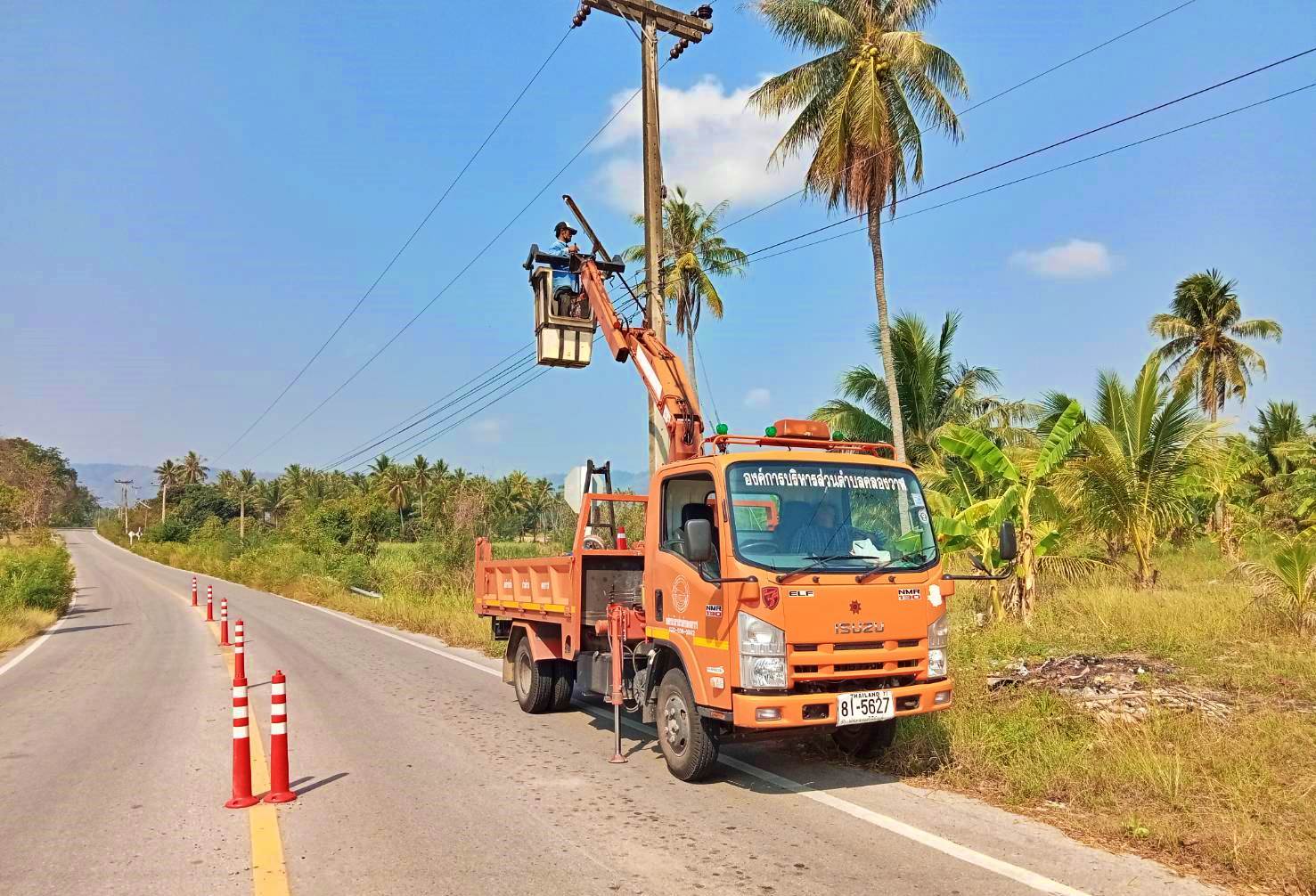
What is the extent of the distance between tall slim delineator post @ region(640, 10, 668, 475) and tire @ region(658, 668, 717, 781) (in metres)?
5.89

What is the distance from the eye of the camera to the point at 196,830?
560 cm

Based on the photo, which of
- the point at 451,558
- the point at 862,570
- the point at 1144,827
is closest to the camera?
the point at 1144,827

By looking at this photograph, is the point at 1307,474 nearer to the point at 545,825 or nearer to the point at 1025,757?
the point at 1025,757

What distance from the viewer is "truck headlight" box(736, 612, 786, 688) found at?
5.94 meters

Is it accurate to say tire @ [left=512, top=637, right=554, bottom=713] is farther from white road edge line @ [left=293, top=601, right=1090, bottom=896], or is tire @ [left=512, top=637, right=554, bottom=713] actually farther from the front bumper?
the front bumper

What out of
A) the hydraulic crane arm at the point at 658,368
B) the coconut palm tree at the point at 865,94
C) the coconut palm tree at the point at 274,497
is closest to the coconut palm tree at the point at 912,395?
the coconut palm tree at the point at 865,94

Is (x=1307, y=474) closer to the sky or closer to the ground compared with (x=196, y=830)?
closer to the sky

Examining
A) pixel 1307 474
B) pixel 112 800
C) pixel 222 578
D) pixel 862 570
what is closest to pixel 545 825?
pixel 862 570

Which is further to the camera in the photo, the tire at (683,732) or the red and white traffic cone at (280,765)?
the tire at (683,732)

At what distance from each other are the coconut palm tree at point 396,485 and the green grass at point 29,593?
59772 millimetres

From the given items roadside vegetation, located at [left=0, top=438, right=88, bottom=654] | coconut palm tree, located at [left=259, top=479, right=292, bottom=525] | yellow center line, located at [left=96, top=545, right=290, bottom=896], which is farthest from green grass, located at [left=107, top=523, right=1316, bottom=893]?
coconut palm tree, located at [left=259, top=479, right=292, bottom=525]

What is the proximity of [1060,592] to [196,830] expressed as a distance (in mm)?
13670

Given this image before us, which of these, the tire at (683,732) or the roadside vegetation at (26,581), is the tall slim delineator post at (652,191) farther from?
the roadside vegetation at (26,581)

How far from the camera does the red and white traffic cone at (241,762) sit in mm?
6059
